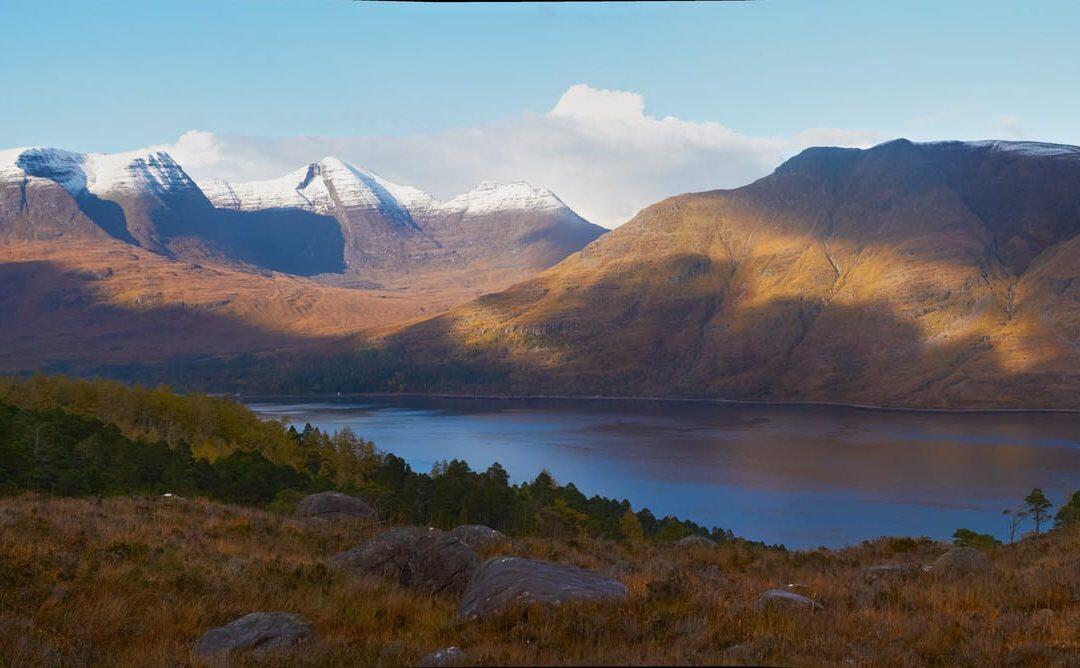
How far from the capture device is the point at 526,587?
10148mm

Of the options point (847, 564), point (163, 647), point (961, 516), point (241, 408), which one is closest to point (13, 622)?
point (163, 647)

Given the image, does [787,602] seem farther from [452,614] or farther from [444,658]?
[444,658]

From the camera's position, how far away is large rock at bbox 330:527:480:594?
12676 mm

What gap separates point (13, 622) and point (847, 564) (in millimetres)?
16929

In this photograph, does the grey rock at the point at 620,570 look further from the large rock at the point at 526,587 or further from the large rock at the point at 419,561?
the large rock at the point at 526,587

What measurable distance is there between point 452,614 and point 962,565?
10.6 m

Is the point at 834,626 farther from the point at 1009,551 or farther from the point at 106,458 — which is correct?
the point at 106,458

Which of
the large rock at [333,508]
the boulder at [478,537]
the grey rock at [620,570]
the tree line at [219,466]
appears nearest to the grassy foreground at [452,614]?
the grey rock at [620,570]

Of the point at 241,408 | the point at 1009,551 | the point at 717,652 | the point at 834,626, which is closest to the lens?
the point at 717,652

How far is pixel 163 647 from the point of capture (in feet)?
28.5

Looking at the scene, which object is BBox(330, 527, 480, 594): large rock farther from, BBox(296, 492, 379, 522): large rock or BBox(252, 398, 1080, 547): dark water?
BBox(252, 398, 1080, 547): dark water

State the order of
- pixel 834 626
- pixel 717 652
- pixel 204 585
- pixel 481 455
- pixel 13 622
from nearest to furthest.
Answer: pixel 717 652 < pixel 13 622 < pixel 834 626 < pixel 204 585 < pixel 481 455

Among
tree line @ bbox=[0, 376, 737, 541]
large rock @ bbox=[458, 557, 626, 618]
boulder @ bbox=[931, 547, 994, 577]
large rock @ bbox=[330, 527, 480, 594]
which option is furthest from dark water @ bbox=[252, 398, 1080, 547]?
large rock @ bbox=[458, 557, 626, 618]

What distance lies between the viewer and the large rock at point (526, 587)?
9906 mm
